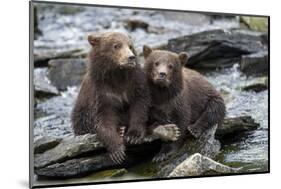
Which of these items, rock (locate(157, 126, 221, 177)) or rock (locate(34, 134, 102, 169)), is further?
rock (locate(157, 126, 221, 177))

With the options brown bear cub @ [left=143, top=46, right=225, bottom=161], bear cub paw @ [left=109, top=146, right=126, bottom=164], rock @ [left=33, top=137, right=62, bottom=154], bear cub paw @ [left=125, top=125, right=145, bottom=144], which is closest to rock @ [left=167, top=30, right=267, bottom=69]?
brown bear cub @ [left=143, top=46, right=225, bottom=161]

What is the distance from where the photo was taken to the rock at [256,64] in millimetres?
5227

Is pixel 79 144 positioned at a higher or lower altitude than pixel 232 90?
lower

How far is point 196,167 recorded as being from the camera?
4.88 meters

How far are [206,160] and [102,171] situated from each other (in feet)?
3.00

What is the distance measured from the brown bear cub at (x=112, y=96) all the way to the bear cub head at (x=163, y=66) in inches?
3.7

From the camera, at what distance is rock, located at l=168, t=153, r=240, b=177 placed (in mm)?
4824

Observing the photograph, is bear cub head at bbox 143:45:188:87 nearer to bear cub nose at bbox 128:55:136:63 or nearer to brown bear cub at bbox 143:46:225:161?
brown bear cub at bbox 143:46:225:161

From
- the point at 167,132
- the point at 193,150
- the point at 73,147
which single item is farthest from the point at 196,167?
the point at 73,147

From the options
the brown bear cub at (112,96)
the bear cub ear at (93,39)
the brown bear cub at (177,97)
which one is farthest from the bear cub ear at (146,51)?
the bear cub ear at (93,39)

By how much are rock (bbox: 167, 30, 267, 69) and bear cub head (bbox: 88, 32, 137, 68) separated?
29.1 inches

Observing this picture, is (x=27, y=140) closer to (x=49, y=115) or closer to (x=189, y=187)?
(x=49, y=115)

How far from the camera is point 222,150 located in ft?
16.4

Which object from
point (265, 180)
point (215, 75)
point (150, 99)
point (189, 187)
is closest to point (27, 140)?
point (150, 99)
